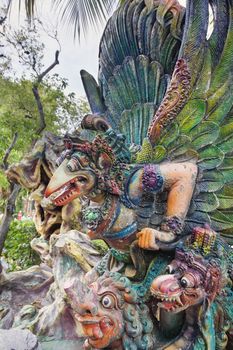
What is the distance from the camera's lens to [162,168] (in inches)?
73.5

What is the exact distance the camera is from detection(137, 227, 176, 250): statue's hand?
175 centimetres

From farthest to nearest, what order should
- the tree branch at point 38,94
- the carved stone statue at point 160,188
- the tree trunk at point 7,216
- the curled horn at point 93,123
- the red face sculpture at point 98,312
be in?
the tree branch at point 38,94 → the tree trunk at point 7,216 → the curled horn at point 93,123 → the carved stone statue at point 160,188 → the red face sculpture at point 98,312

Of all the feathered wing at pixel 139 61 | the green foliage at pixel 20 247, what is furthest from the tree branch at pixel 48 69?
the feathered wing at pixel 139 61

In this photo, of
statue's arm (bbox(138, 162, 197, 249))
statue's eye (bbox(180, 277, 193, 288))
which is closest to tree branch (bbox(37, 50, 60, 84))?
statue's arm (bbox(138, 162, 197, 249))

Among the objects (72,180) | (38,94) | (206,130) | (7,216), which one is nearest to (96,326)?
(72,180)

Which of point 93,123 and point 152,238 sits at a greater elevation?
point 93,123

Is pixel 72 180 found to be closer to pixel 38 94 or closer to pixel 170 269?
pixel 170 269

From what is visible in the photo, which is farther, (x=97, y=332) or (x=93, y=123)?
(x=93, y=123)

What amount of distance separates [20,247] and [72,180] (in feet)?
14.0

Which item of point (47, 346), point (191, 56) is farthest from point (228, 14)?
point (47, 346)

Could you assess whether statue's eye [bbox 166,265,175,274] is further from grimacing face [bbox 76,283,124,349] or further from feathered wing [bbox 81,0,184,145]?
feathered wing [bbox 81,0,184,145]

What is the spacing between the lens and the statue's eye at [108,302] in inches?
64.4

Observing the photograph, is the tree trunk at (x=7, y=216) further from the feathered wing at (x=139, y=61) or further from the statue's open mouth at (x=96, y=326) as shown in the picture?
the statue's open mouth at (x=96, y=326)

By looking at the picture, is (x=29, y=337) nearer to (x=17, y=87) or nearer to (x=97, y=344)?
(x=97, y=344)
